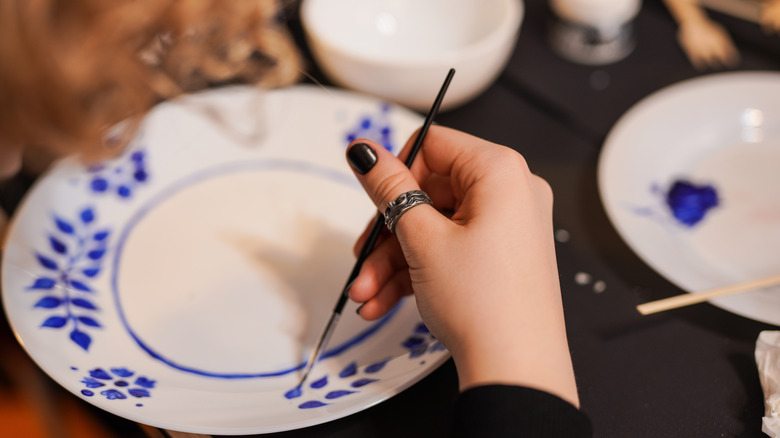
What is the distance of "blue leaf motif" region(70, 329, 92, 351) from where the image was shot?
0.47 metres

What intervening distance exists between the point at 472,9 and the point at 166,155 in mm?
365

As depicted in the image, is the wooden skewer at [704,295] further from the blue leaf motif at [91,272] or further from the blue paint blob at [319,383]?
the blue leaf motif at [91,272]

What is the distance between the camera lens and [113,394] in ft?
1.39

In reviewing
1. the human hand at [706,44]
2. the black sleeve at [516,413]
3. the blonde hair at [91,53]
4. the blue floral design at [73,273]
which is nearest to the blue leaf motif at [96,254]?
the blue floral design at [73,273]

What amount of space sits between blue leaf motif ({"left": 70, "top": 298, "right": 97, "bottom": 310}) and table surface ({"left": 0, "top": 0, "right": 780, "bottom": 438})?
118mm

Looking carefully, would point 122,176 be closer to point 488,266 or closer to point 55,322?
Answer: point 55,322

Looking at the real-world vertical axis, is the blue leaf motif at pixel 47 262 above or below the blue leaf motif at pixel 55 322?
above

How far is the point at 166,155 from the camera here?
62 centimetres

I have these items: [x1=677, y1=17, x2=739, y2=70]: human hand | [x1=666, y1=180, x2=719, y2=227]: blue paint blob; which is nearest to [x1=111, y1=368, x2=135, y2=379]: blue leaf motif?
[x1=666, y1=180, x2=719, y2=227]: blue paint blob

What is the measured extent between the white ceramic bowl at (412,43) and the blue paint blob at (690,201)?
0.21 m

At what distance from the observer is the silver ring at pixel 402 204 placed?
405mm

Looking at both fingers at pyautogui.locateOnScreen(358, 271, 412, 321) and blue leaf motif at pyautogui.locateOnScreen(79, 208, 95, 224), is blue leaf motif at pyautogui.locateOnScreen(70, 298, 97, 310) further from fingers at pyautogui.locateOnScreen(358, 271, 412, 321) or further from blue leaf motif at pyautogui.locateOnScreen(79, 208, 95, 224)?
fingers at pyautogui.locateOnScreen(358, 271, 412, 321)

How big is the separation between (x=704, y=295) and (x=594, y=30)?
14.1 inches

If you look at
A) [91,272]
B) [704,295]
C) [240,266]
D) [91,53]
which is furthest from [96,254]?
[704,295]
